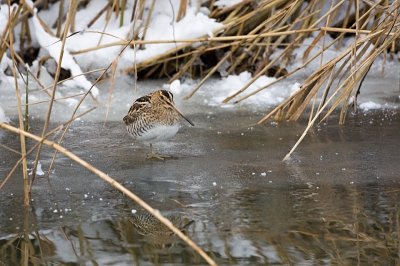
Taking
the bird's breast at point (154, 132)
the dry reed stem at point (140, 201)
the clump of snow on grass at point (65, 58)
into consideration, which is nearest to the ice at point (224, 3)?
the clump of snow on grass at point (65, 58)

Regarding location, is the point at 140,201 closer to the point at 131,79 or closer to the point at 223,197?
the point at 223,197

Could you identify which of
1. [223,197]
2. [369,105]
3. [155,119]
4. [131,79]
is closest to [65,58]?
[131,79]

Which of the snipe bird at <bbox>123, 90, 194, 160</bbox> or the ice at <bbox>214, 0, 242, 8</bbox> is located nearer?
the snipe bird at <bbox>123, 90, 194, 160</bbox>

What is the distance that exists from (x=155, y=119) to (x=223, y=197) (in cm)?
109

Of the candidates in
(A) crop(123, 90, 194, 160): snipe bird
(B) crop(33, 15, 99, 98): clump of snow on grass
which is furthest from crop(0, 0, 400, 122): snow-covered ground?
(A) crop(123, 90, 194, 160): snipe bird

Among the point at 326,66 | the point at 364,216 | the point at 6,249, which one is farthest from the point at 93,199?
the point at 326,66

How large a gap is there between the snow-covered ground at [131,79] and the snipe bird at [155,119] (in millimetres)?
1209

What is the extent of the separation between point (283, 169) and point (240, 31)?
2784 millimetres

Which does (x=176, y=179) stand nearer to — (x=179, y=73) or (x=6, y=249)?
(x=6, y=249)

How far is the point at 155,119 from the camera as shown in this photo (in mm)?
4777

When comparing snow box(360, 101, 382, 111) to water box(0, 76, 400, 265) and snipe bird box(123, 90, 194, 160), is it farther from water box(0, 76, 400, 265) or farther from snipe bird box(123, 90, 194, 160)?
snipe bird box(123, 90, 194, 160)

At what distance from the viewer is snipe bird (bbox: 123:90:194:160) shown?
15.7 feet

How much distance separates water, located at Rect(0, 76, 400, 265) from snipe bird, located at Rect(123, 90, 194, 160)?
0.19 m

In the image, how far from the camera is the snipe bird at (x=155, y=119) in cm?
478
